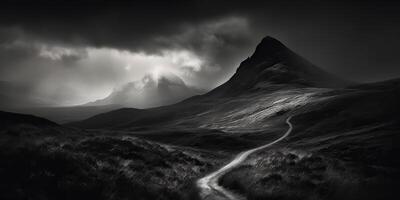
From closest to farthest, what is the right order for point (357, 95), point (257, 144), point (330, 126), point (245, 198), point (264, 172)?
point (245, 198), point (264, 172), point (257, 144), point (330, 126), point (357, 95)

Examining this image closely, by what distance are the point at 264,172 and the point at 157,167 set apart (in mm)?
17200

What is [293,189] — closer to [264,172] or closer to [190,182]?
[264,172]

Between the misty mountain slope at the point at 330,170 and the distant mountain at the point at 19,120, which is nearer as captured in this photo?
the misty mountain slope at the point at 330,170

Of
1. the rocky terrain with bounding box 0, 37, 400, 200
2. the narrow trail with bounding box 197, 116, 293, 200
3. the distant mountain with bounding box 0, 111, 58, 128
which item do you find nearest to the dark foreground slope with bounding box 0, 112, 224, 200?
the distant mountain with bounding box 0, 111, 58, 128

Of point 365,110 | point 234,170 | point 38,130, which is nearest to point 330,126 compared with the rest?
point 365,110

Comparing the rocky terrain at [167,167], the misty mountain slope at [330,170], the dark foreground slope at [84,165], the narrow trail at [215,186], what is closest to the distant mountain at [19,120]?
the dark foreground slope at [84,165]

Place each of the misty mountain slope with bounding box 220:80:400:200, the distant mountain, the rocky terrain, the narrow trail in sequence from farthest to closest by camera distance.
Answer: the distant mountain, the narrow trail, the rocky terrain, the misty mountain slope with bounding box 220:80:400:200

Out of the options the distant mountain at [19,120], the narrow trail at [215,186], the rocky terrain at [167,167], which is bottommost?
the narrow trail at [215,186]

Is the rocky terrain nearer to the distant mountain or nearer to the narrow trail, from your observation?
the distant mountain

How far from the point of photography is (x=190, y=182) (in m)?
53.2

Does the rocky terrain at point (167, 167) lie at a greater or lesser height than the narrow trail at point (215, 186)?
greater

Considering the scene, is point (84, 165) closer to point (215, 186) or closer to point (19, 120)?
point (19, 120)

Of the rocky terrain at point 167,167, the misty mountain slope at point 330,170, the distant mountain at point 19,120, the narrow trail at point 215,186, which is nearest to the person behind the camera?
the misty mountain slope at point 330,170

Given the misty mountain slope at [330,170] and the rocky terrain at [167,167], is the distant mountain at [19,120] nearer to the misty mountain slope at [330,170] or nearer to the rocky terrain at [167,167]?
the rocky terrain at [167,167]
